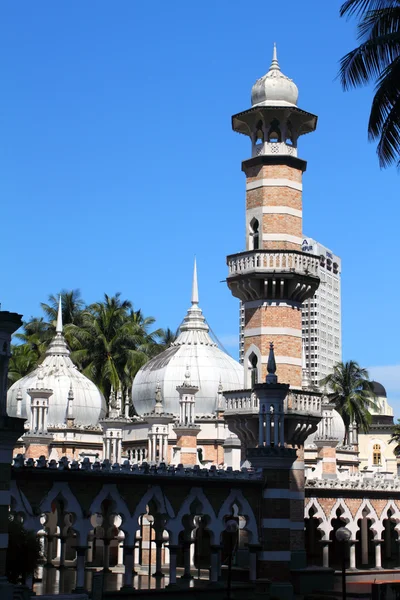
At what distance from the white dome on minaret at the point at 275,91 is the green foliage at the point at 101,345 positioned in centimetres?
3382

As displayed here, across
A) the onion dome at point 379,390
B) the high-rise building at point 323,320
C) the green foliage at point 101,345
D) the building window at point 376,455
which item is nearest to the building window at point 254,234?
the green foliage at point 101,345

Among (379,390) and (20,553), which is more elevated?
(379,390)

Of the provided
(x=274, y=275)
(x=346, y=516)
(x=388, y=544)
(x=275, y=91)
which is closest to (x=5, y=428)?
(x=274, y=275)

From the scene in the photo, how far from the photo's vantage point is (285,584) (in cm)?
Result: 3647

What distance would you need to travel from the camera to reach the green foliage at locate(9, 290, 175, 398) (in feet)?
246

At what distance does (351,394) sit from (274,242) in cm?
4809

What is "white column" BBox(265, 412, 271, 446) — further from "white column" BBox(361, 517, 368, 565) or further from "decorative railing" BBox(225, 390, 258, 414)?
"white column" BBox(361, 517, 368, 565)

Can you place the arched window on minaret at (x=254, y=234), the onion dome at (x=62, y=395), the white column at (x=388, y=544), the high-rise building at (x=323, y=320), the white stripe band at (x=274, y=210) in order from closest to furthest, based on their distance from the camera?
the white stripe band at (x=274, y=210) → the arched window on minaret at (x=254, y=234) → the white column at (x=388, y=544) → the onion dome at (x=62, y=395) → the high-rise building at (x=323, y=320)

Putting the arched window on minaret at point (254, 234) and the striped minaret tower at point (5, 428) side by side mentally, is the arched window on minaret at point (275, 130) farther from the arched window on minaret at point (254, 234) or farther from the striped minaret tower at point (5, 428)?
the striped minaret tower at point (5, 428)

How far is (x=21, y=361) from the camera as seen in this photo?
7550 centimetres

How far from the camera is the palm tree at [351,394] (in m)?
85.9

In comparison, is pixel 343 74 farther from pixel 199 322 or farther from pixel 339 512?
pixel 199 322

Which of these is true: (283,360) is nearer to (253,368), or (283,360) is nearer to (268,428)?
(253,368)

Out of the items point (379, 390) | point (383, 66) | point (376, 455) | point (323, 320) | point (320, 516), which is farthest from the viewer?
point (323, 320)
